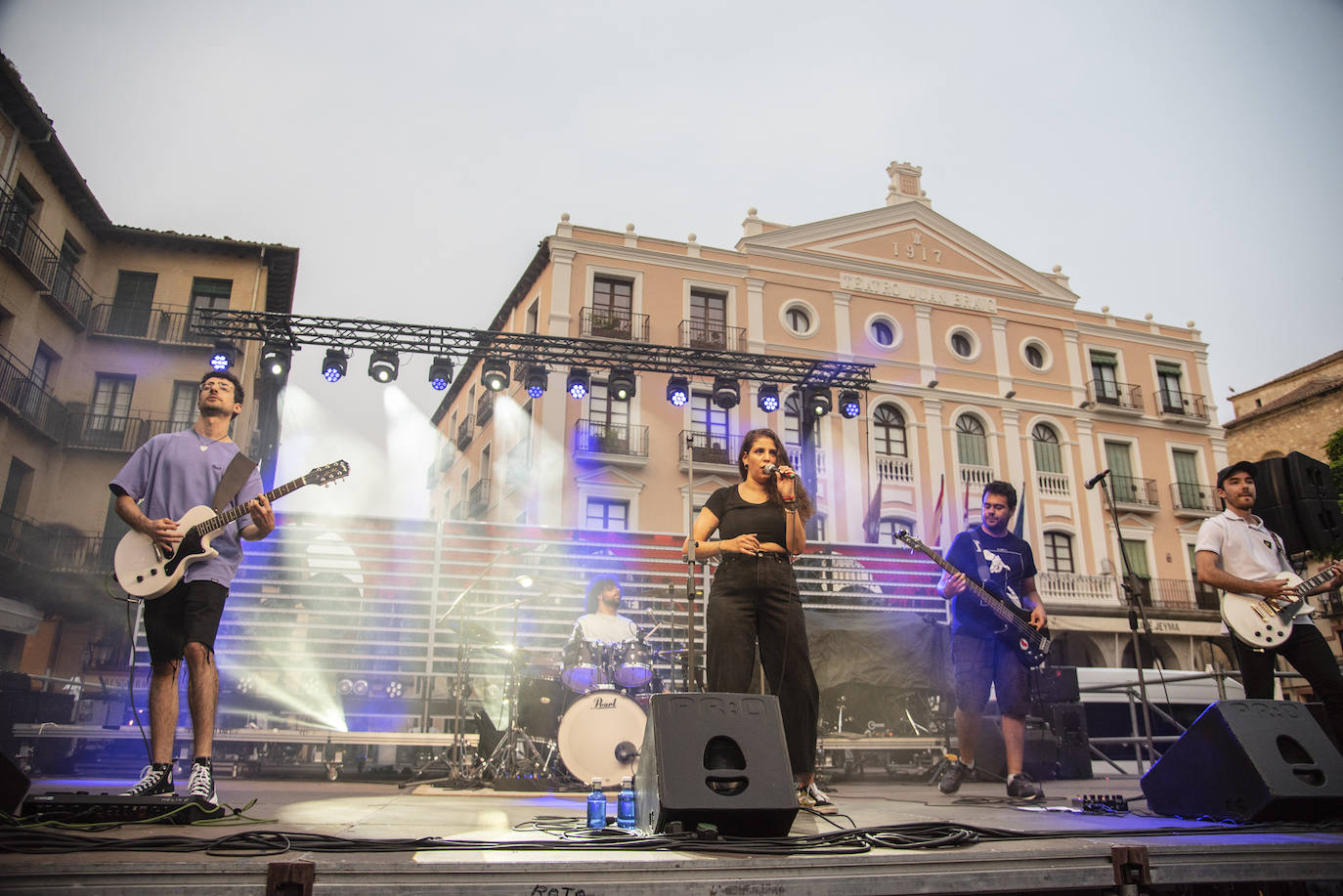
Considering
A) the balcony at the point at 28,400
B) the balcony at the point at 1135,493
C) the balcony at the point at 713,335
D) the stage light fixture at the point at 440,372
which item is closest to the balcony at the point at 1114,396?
the balcony at the point at 1135,493

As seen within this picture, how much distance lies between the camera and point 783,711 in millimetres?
3732

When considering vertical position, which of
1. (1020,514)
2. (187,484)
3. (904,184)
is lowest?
(187,484)

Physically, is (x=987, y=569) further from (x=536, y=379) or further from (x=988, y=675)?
(x=536, y=379)

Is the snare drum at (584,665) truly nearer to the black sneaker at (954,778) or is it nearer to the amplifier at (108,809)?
the black sneaker at (954,778)

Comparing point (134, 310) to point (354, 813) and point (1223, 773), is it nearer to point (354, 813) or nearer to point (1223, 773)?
point (354, 813)

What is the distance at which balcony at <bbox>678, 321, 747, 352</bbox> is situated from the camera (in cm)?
2044

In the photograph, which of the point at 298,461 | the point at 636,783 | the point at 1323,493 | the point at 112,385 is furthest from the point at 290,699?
→ the point at 298,461

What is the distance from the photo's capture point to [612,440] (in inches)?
754

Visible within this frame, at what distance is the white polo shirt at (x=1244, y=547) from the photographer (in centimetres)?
472

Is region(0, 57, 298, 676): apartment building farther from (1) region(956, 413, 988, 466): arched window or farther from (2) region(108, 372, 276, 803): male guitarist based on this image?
(1) region(956, 413, 988, 466): arched window

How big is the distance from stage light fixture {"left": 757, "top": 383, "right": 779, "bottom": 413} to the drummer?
15.1ft

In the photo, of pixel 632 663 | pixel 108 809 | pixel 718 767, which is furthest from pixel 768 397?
pixel 108 809

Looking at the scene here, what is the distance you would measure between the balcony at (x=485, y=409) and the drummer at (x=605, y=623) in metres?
15.5

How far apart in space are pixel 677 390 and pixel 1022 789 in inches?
320
